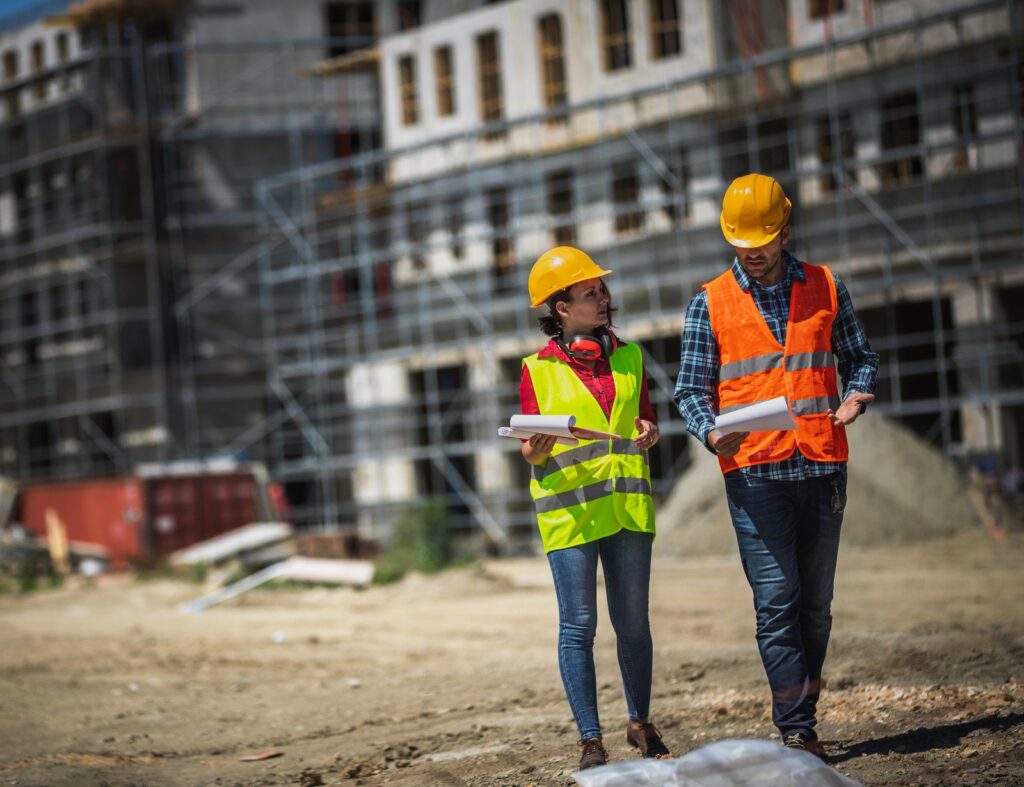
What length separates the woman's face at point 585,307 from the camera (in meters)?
5.02

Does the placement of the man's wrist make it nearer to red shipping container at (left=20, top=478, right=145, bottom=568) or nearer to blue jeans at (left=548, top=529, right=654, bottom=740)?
blue jeans at (left=548, top=529, right=654, bottom=740)

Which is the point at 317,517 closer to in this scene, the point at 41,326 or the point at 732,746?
the point at 41,326

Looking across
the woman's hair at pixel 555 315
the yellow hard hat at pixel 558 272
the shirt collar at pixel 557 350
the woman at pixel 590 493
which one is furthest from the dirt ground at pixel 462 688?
the yellow hard hat at pixel 558 272

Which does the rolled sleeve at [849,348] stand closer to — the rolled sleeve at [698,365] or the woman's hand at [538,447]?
the rolled sleeve at [698,365]

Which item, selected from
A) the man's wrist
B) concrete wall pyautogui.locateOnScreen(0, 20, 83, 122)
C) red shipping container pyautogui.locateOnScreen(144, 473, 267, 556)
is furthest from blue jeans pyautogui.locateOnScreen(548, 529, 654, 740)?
concrete wall pyautogui.locateOnScreen(0, 20, 83, 122)

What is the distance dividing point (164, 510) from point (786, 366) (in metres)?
19.0

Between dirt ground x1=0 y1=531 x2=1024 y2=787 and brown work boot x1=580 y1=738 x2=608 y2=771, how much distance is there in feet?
0.45

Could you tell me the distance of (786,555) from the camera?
478 cm

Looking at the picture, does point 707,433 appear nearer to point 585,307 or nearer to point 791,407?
point 791,407

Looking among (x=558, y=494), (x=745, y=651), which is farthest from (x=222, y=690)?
(x=558, y=494)

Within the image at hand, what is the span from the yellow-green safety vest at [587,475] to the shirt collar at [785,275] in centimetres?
53

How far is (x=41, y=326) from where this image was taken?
33.4 meters

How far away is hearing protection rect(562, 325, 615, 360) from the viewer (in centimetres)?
495

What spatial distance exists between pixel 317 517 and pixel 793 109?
42.1 feet
